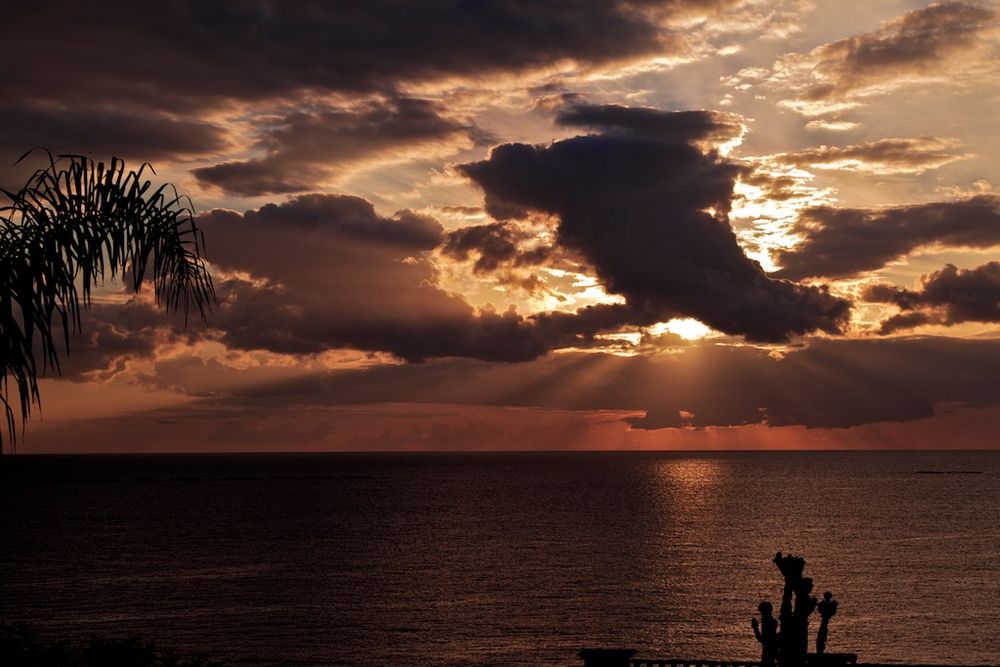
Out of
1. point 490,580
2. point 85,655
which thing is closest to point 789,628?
point 85,655

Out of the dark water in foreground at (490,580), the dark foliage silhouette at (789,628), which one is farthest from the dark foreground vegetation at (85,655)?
the dark foliage silhouette at (789,628)

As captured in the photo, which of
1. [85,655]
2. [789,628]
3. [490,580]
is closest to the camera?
[85,655]

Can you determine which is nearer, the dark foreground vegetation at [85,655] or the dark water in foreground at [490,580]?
the dark foreground vegetation at [85,655]

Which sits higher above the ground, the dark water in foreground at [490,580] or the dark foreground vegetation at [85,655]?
the dark foreground vegetation at [85,655]

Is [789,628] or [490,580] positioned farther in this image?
[490,580]

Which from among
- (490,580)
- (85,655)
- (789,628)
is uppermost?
(789,628)

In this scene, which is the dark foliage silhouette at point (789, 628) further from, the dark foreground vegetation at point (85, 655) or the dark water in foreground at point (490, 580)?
the dark water in foreground at point (490, 580)

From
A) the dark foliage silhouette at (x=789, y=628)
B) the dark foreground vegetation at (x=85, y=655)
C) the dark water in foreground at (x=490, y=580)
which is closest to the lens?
the dark foreground vegetation at (x=85, y=655)

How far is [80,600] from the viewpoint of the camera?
6538 cm

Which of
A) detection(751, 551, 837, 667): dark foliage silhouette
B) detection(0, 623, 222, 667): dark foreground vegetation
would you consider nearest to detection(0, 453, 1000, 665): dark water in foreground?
detection(0, 623, 222, 667): dark foreground vegetation

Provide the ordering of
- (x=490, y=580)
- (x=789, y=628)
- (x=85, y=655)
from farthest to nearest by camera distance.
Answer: (x=490, y=580)
(x=789, y=628)
(x=85, y=655)

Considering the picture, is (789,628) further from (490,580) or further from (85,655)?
(490,580)

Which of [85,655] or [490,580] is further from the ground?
[85,655]

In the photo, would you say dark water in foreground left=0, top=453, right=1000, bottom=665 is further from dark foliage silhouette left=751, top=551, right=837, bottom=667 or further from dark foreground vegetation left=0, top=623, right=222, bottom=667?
dark foliage silhouette left=751, top=551, right=837, bottom=667
